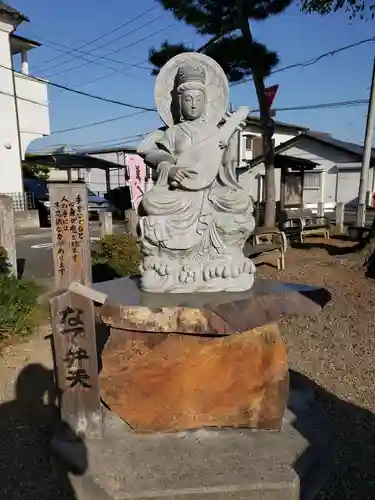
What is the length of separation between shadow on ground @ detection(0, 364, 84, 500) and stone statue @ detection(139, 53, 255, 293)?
1404mm

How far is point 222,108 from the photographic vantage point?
334 centimetres

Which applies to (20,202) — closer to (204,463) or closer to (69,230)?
(69,230)

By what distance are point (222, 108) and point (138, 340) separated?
2.02 metres

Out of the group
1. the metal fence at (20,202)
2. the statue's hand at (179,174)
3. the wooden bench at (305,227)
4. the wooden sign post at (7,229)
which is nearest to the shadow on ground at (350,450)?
the statue's hand at (179,174)

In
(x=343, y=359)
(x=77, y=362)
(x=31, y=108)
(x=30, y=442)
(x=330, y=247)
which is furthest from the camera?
(x=31, y=108)

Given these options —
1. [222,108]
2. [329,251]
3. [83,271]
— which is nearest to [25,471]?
[83,271]

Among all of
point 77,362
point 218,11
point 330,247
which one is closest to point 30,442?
point 77,362

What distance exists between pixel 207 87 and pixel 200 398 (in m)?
2.45

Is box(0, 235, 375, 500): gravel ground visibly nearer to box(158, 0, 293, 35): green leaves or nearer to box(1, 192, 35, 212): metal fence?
box(158, 0, 293, 35): green leaves

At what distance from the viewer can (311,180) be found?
2156 centimetres

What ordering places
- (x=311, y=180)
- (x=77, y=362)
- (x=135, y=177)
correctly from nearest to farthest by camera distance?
(x=77, y=362) < (x=135, y=177) < (x=311, y=180)

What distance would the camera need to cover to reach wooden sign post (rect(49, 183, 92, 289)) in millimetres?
4121

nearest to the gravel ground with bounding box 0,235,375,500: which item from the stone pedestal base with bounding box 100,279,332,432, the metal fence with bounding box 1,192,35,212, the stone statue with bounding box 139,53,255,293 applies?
the stone pedestal base with bounding box 100,279,332,432

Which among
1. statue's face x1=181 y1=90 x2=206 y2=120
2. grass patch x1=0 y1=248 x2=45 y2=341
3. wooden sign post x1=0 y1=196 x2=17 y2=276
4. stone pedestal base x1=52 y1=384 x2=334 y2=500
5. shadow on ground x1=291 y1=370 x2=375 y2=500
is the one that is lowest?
shadow on ground x1=291 y1=370 x2=375 y2=500
